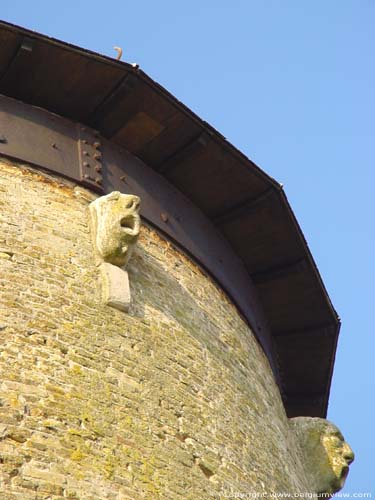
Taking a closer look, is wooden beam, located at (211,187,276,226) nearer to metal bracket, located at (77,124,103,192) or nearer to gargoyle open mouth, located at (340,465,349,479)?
metal bracket, located at (77,124,103,192)

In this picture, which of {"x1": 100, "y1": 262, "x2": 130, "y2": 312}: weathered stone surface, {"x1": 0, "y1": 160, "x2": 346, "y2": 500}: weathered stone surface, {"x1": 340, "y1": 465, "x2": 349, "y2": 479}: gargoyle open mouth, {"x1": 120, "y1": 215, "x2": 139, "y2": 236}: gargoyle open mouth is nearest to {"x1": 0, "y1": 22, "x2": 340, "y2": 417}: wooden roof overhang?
{"x1": 0, "y1": 160, "x2": 346, "y2": 500}: weathered stone surface

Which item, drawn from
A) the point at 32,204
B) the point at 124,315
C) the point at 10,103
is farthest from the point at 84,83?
the point at 124,315

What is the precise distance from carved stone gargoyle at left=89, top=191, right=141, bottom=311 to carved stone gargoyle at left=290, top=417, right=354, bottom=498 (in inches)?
108

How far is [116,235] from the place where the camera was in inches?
369

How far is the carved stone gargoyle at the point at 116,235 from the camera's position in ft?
30.2

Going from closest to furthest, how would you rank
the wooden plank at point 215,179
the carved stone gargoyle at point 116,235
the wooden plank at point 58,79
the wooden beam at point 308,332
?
the carved stone gargoyle at point 116,235 < the wooden plank at point 58,79 < the wooden plank at point 215,179 < the wooden beam at point 308,332

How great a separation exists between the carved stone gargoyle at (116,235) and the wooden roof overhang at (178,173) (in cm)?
39

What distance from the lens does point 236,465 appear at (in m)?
9.09

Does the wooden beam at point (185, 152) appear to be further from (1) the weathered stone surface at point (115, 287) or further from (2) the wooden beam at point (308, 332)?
(2) the wooden beam at point (308, 332)

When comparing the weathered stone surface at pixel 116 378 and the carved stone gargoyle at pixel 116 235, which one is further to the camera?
the carved stone gargoyle at pixel 116 235

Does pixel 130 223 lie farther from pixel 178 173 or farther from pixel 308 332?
pixel 308 332

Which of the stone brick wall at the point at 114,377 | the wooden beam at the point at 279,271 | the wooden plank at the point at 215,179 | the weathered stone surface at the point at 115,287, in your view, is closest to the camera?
the stone brick wall at the point at 114,377

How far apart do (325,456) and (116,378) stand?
3.19 m

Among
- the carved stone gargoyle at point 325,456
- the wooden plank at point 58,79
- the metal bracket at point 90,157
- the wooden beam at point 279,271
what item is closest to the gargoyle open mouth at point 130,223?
the metal bracket at point 90,157
